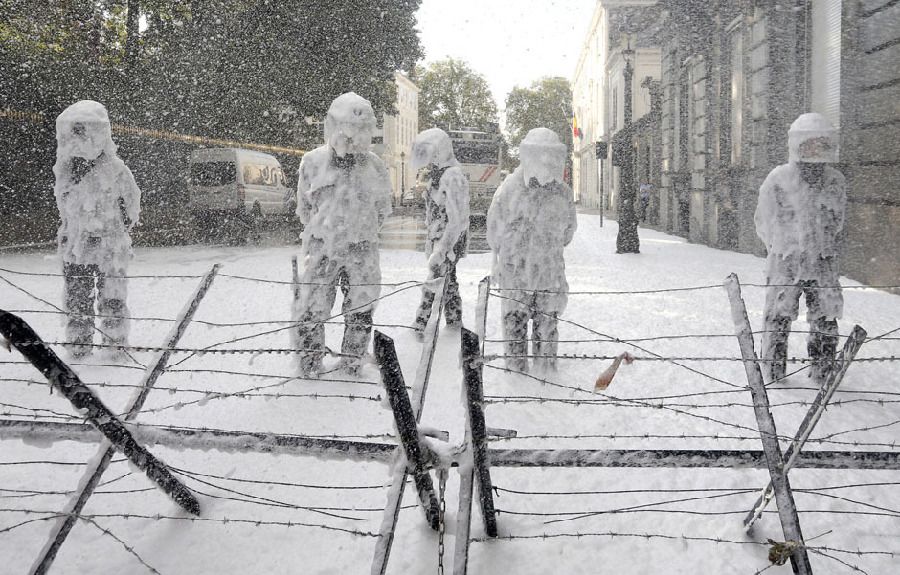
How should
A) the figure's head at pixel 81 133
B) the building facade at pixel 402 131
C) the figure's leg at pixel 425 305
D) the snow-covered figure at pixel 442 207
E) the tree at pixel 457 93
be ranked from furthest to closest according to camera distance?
the tree at pixel 457 93 → the building facade at pixel 402 131 → the snow-covered figure at pixel 442 207 → the figure's leg at pixel 425 305 → the figure's head at pixel 81 133

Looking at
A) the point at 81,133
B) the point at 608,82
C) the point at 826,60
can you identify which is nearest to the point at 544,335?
the point at 81,133

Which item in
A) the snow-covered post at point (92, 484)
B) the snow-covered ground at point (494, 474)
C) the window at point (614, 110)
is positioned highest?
the window at point (614, 110)

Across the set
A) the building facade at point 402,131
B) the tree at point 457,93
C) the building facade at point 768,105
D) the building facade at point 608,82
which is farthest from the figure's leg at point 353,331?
the tree at point 457,93

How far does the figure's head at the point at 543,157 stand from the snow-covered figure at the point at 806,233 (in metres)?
1.45

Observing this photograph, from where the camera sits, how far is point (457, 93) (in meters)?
70.7

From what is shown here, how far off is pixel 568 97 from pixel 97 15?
63329 mm

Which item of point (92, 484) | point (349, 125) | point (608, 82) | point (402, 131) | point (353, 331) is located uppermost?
point (402, 131)

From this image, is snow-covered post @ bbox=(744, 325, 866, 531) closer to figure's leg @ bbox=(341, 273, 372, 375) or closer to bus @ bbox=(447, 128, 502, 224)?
figure's leg @ bbox=(341, 273, 372, 375)

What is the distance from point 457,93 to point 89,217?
6655 centimetres

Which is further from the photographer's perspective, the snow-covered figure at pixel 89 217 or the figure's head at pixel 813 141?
the snow-covered figure at pixel 89 217

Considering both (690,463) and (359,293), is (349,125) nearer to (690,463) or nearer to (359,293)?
(359,293)

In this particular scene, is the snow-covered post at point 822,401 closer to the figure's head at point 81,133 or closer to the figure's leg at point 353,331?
the figure's leg at point 353,331

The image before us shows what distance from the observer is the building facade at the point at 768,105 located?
9578 mm

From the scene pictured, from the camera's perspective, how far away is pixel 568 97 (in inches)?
3127
